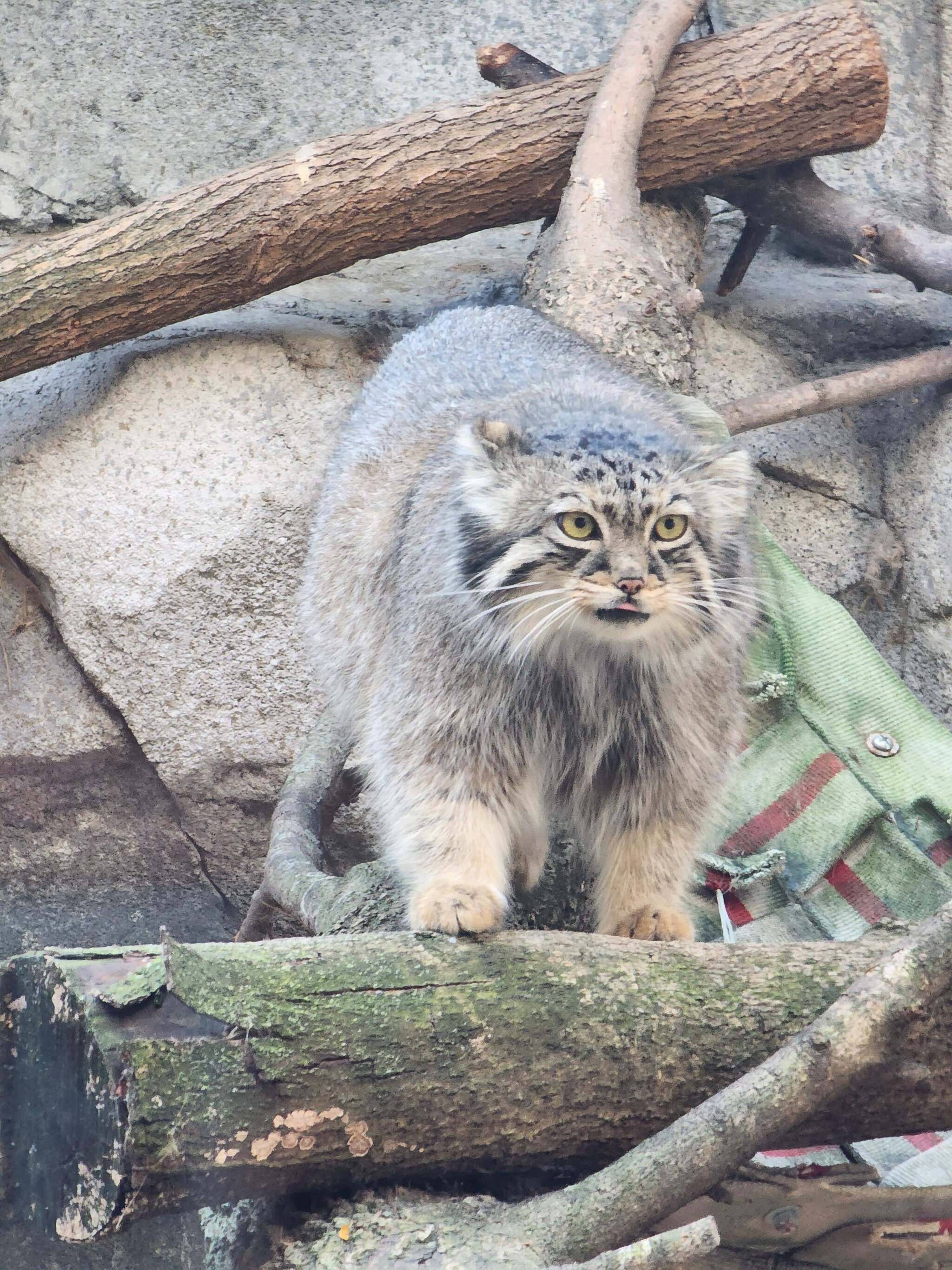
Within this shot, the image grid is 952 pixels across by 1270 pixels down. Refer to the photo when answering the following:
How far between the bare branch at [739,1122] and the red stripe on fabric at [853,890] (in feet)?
5.18

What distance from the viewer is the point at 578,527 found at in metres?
2.68

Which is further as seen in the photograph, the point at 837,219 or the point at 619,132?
the point at 837,219

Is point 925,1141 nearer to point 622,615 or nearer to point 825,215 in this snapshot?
point 622,615

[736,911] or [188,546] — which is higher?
[736,911]

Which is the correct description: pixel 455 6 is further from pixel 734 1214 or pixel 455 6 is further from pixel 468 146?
pixel 734 1214

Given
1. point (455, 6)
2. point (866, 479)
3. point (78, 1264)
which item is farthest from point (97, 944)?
point (455, 6)

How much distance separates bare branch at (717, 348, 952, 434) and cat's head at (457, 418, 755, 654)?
5.46 feet

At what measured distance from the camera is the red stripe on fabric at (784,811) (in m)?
3.71

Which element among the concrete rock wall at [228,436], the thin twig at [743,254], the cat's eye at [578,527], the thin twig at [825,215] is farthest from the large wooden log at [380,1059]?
the thin twig at [743,254]

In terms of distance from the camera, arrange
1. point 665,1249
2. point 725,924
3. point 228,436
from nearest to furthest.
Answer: point 665,1249, point 725,924, point 228,436

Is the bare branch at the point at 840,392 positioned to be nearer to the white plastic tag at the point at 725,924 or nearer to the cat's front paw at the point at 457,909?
the white plastic tag at the point at 725,924

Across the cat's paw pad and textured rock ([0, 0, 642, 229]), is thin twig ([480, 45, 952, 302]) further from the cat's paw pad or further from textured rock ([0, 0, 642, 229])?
the cat's paw pad

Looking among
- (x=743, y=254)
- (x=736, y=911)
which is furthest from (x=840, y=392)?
(x=736, y=911)

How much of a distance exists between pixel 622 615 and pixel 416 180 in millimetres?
2435
